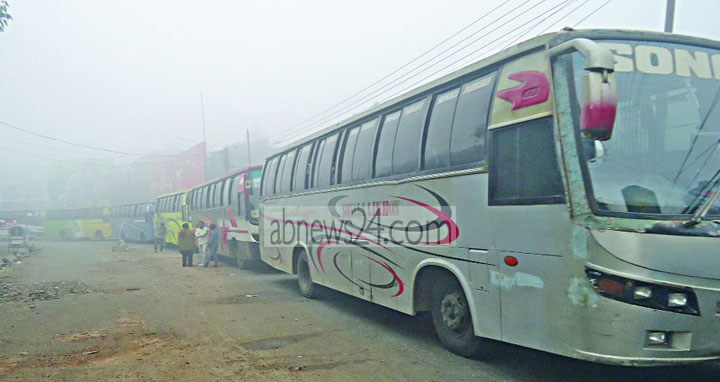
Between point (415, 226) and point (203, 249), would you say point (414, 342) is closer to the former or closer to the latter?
point (415, 226)

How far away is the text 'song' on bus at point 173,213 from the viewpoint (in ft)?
87.3

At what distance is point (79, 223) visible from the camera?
159 ft

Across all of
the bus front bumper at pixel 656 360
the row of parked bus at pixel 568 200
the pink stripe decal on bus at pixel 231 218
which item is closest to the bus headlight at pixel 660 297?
the row of parked bus at pixel 568 200

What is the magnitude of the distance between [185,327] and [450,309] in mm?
4060

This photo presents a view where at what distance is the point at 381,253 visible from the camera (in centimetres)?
698

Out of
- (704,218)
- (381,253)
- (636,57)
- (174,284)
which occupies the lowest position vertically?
(174,284)

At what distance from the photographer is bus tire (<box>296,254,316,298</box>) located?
32.2 ft

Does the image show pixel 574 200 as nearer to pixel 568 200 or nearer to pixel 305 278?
pixel 568 200

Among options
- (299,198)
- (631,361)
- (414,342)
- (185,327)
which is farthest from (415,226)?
(299,198)

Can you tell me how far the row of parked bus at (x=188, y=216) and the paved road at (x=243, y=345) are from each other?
16.9 feet

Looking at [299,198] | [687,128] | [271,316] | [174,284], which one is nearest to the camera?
[687,128]

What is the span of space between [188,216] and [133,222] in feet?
54.5

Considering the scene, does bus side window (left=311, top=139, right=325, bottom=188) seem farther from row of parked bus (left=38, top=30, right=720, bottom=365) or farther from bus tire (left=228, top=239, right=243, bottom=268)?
bus tire (left=228, top=239, right=243, bottom=268)

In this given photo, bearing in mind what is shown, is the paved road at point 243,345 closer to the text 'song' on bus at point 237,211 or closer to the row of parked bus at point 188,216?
the text 'song' on bus at point 237,211
